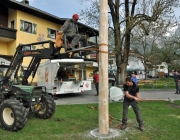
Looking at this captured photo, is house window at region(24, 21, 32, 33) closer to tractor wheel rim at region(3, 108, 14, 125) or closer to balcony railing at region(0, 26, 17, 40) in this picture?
balcony railing at region(0, 26, 17, 40)

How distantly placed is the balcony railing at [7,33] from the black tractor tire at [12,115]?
14.4m

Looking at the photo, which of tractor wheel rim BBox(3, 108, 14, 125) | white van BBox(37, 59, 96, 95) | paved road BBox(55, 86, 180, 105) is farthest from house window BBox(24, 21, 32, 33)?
tractor wheel rim BBox(3, 108, 14, 125)

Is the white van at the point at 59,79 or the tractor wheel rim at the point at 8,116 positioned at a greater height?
the white van at the point at 59,79

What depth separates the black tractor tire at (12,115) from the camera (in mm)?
6809

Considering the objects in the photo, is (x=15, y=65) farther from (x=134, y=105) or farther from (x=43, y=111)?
(x=134, y=105)

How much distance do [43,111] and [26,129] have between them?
160 cm

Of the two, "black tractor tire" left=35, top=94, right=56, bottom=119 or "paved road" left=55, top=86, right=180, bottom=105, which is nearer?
"black tractor tire" left=35, top=94, right=56, bottom=119

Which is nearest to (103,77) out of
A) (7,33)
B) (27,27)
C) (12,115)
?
(12,115)

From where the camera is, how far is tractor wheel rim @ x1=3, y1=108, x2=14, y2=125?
7.25m

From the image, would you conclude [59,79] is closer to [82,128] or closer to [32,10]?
[82,128]

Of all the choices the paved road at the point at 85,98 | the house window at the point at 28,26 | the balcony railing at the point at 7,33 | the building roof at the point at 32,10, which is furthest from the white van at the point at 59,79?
the house window at the point at 28,26

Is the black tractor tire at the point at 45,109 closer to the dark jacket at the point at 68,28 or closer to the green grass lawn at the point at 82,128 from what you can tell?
the green grass lawn at the point at 82,128

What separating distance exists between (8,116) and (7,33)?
14897 millimetres

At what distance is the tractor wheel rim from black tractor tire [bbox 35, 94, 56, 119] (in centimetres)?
152
